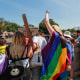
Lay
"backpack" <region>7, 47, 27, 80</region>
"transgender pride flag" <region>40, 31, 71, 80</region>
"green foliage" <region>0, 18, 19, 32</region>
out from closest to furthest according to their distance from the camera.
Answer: "backpack" <region>7, 47, 27, 80</region> < "transgender pride flag" <region>40, 31, 71, 80</region> < "green foliage" <region>0, 18, 19, 32</region>

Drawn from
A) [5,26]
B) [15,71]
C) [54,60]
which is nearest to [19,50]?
[15,71]

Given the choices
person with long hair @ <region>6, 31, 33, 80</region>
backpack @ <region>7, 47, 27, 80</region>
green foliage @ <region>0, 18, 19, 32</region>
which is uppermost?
green foliage @ <region>0, 18, 19, 32</region>

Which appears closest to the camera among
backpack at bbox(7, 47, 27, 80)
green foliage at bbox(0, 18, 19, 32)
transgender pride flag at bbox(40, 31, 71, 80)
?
backpack at bbox(7, 47, 27, 80)

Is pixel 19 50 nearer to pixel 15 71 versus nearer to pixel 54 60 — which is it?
pixel 15 71

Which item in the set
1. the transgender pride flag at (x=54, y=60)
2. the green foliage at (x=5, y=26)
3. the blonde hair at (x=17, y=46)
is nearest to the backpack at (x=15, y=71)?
the blonde hair at (x=17, y=46)

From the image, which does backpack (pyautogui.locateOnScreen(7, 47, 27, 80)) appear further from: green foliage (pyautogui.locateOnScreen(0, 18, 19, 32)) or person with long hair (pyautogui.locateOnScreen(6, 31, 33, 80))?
green foliage (pyautogui.locateOnScreen(0, 18, 19, 32))

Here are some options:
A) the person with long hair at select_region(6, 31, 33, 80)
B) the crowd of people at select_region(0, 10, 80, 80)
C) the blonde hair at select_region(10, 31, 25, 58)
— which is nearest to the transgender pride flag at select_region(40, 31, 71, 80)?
the crowd of people at select_region(0, 10, 80, 80)

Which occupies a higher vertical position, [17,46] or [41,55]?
[17,46]

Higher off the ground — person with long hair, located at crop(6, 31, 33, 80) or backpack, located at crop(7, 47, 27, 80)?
person with long hair, located at crop(6, 31, 33, 80)

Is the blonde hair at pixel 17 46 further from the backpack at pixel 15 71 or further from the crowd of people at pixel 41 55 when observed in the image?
the backpack at pixel 15 71

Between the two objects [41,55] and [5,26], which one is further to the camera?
[5,26]

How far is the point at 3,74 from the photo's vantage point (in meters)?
1.92

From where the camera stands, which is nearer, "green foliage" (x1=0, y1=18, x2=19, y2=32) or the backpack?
the backpack

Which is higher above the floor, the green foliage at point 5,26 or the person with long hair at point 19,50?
the green foliage at point 5,26
